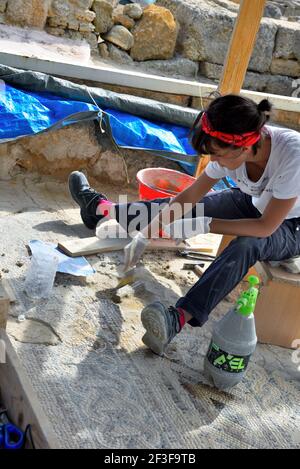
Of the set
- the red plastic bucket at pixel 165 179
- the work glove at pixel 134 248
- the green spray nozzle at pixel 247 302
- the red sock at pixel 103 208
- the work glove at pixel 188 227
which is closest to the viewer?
the green spray nozzle at pixel 247 302

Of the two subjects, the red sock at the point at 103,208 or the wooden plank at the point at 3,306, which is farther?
the red sock at the point at 103,208

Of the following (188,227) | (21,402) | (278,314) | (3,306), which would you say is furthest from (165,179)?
(21,402)

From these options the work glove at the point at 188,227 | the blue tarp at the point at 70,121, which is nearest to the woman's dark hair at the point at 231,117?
the work glove at the point at 188,227

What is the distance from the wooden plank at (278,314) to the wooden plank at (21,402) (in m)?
1.36

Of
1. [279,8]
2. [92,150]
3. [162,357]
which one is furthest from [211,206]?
[279,8]

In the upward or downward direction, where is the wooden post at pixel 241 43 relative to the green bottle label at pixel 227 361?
upward

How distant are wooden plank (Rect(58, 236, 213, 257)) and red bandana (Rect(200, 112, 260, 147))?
1.20 meters

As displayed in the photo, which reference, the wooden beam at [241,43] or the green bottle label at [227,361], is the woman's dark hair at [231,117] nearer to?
the green bottle label at [227,361]

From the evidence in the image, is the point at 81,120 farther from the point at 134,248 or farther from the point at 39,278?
the point at 39,278

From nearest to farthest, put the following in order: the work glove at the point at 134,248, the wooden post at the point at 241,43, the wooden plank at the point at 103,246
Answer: the work glove at the point at 134,248
the wooden plank at the point at 103,246
the wooden post at the point at 241,43

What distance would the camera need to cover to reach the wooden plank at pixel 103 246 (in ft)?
9.86

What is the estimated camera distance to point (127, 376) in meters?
2.11

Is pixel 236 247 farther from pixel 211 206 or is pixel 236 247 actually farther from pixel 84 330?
pixel 84 330

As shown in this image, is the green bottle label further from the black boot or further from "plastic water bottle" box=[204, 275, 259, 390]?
the black boot
